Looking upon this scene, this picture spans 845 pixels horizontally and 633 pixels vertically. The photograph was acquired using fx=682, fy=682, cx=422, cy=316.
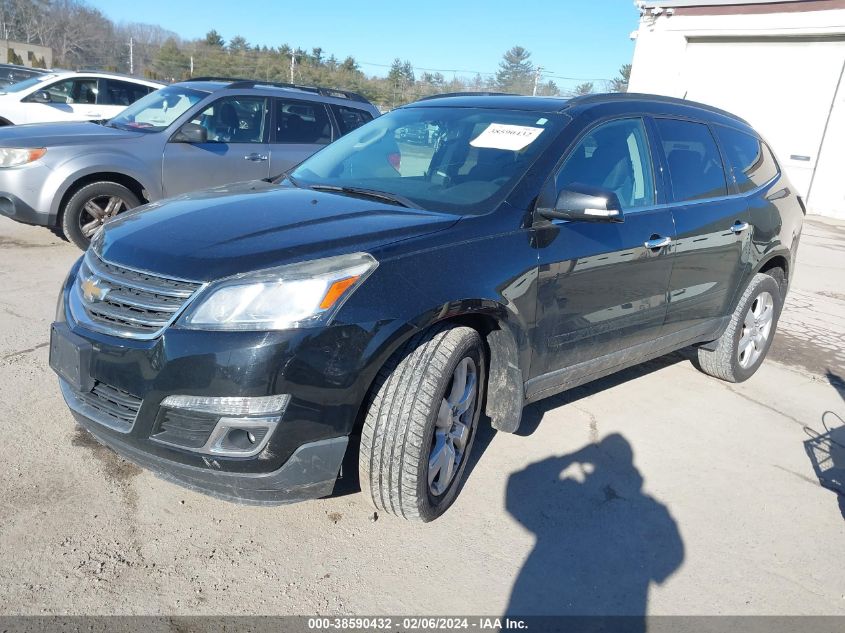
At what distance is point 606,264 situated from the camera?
3.38 meters

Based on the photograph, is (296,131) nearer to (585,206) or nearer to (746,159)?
(746,159)

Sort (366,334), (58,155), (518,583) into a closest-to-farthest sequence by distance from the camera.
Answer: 1. (366,334)
2. (518,583)
3. (58,155)

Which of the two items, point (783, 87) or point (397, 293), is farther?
point (783, 87)

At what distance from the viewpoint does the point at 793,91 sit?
618 inches

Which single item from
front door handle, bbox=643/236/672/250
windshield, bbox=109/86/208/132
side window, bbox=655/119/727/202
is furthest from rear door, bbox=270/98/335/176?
front door handle, bbox=643/236/672/250

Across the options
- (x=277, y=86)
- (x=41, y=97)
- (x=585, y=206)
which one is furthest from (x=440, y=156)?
(x=41, y=97)

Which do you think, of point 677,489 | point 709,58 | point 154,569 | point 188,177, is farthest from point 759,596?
point 709,58

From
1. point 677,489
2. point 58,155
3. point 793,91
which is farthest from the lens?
point 793,91

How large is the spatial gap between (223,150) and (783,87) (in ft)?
46.2

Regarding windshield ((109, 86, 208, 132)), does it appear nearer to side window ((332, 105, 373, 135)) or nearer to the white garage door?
side window ((332, 105, 373, 135))

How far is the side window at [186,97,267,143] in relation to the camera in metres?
7.17

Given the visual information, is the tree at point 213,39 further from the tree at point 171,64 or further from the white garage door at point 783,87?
the white garage door at point 783,87

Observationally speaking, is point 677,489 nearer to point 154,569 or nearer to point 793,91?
point 154,569

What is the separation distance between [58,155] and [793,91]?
1560 centimetres
